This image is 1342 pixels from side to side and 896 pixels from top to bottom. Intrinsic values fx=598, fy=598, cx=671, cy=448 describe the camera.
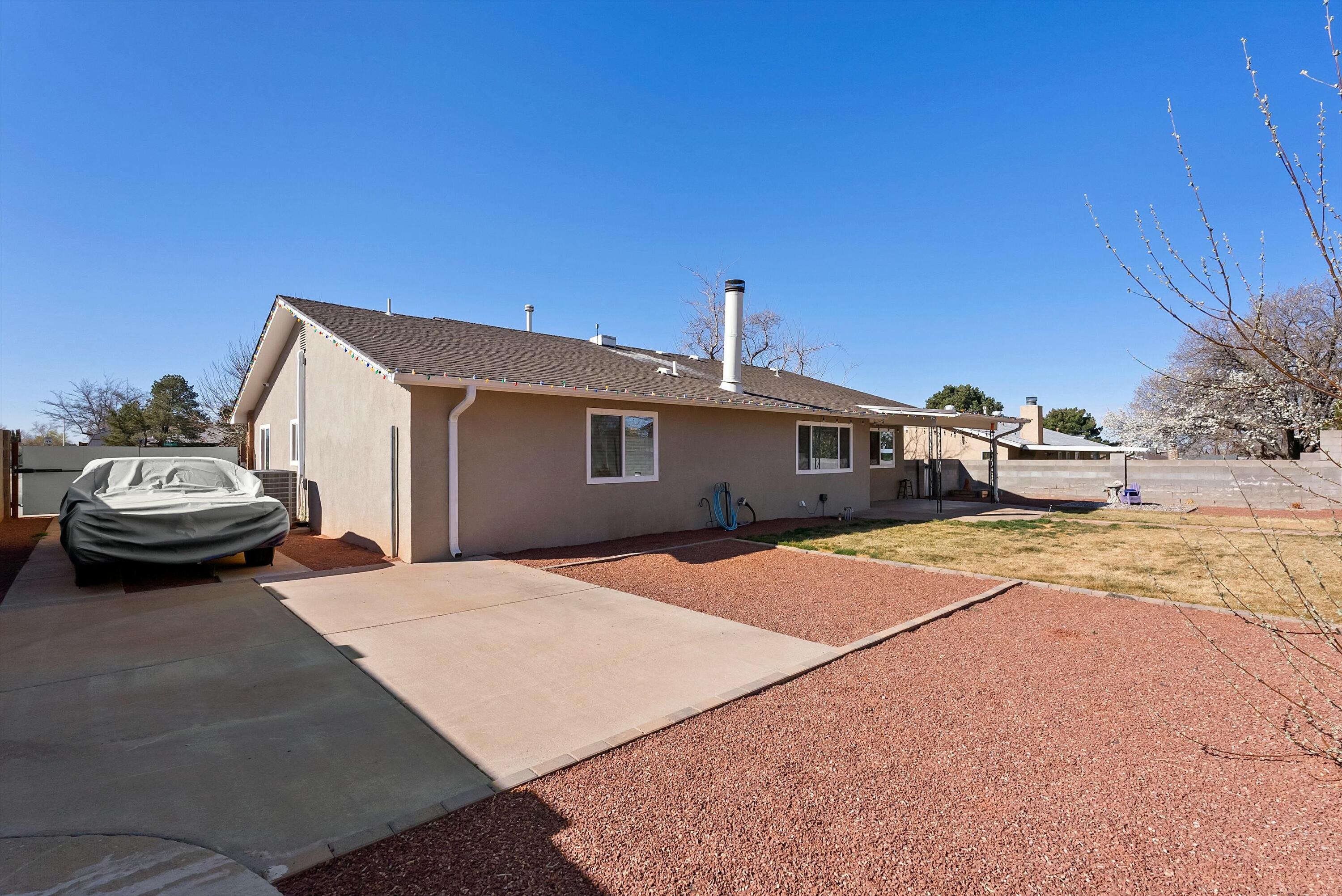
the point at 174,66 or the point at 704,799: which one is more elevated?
the point at 174,66

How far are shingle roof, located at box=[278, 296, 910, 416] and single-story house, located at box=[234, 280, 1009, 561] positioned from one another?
0.06m

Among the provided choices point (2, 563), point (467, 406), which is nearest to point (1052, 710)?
point (467, 406)

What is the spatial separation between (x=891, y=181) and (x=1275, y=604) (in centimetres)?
1175

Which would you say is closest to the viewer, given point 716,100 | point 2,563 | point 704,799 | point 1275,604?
point 704,799

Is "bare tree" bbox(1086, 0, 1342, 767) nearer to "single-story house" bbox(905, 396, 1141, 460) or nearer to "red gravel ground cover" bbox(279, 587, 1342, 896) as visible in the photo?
"red gravel ground cover" bbox(279, 587, 1342, 896)

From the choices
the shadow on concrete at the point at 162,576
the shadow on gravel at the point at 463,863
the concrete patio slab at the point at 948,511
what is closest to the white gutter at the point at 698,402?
the concrete patio slab at the point at 948,511

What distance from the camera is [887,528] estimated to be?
1245 cm

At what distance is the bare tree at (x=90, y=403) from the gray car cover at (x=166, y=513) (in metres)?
33.3

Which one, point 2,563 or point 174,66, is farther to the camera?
point 174,66

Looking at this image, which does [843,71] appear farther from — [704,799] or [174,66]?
[704,799]

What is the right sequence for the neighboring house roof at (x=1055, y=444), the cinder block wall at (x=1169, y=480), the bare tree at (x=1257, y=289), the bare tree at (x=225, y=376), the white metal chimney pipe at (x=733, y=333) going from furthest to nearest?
the bare tree at (x=225, y=376) → the neighboring house roof at (x=1055, y=444) → the cinder block wall at (x=1169, y=480) → the white metal chimney pipe at (x=733, y=333) → the bare tree at (x=1257, y=289)

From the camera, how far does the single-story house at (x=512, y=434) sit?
327 inches

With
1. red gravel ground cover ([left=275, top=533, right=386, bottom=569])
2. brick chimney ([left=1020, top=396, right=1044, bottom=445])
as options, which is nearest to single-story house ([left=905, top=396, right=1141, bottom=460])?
brick chimney ([left=1020, top=396, right=1044, bottom=445])

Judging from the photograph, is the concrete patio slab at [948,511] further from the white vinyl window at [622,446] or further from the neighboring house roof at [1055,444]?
the neighboring house roof at [1055,444]
